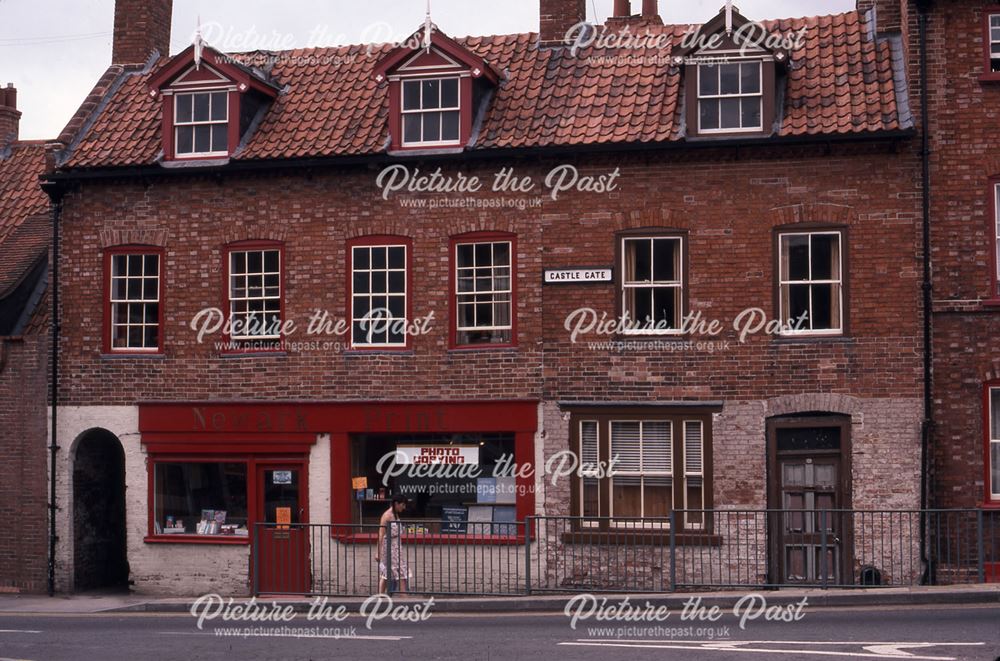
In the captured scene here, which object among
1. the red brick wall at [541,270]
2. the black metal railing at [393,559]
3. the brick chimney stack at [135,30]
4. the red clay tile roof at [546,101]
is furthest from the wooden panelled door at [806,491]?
the brick chimney stack at [135,30]

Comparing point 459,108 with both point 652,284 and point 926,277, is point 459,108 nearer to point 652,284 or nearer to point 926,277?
point 652,284

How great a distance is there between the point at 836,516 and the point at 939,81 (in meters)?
6.78

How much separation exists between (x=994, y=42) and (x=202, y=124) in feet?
42.2

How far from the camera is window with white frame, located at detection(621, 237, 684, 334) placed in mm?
19672

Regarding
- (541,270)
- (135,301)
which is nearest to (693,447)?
(541,270)

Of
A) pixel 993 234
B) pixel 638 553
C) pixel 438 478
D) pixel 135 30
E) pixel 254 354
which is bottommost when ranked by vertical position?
pixel 638 553

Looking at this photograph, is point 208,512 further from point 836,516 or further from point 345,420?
point 836,516

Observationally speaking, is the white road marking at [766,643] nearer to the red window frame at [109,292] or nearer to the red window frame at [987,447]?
the red window frame at [987,447]

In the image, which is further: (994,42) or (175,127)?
(175,127)

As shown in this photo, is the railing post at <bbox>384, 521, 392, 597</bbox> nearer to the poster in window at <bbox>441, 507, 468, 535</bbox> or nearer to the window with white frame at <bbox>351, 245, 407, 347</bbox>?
the poster in window at <bbox>441, 507, 468, 535</bbox>

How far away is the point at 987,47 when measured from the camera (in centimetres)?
1897

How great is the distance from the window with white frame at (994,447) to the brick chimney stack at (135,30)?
1638 cm

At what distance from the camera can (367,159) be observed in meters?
20.4

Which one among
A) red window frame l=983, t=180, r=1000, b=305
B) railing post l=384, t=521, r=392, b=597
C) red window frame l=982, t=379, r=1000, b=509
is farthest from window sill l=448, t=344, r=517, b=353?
red window frame l=983, t=180, r=1000, b=305
